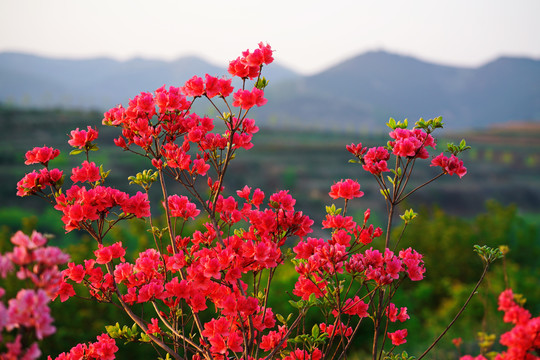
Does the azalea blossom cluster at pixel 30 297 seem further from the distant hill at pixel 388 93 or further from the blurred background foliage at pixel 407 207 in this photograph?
the distant hill at pixel 388 93

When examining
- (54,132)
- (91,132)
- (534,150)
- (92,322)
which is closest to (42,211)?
(54,132)

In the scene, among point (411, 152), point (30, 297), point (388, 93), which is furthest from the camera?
point (388, 93)

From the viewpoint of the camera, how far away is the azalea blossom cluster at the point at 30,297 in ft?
3.50

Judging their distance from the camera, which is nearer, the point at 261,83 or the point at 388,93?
the point at 261,83

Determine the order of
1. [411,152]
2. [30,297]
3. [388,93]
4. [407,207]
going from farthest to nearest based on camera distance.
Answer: [388,93] < [407,207] < [411,152] < [30,297]

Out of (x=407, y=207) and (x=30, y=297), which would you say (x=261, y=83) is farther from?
(x=407, y=207)

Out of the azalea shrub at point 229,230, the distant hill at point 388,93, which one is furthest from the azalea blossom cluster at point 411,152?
the distant hill at point 388,93

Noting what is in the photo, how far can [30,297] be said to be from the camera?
42.5 inches

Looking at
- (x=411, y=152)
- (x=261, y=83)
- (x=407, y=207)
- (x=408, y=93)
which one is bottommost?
(x=407, y=207)

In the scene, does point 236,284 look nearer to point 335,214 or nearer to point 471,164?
point 335,214

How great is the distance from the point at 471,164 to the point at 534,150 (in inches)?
525

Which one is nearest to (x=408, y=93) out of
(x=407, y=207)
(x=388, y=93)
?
(x=388, y=93)

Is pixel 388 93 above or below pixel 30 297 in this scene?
above

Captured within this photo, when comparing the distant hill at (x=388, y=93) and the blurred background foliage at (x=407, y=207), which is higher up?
the distant hill at (x=388, y=93)
